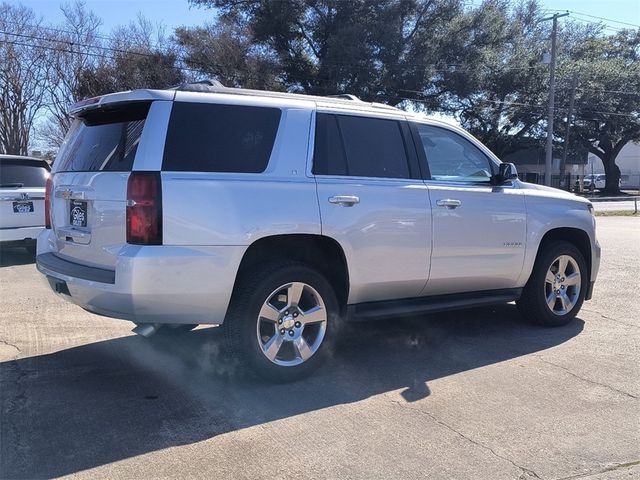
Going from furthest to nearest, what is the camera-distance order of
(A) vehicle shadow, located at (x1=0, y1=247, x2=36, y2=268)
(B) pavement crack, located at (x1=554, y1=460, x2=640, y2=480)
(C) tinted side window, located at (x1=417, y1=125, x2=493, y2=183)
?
1. (A) vehicle shadow, located at (x1=0, y1=247, x2=36, y2=268)
2. (C) tinted side window, located at (x1=417, y1=125, x2=493, y2=183)
3. (B) pavement crack, located at (x1=554, y1=460, x2=640, y2=480)

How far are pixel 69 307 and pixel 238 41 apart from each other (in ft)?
101

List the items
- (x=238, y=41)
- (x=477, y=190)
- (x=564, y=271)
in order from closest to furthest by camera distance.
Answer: (x=477, y=190) < (x=564, y=271) < (x=238, y=41)

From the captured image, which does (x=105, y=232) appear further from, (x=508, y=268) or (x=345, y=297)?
(x=508, y=268)

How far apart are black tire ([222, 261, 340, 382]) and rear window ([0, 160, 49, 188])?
6.83 metres

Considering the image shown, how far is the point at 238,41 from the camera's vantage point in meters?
35.2

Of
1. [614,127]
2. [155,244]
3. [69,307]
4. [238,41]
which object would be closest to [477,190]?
[155,244]

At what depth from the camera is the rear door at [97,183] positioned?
4.16 meters

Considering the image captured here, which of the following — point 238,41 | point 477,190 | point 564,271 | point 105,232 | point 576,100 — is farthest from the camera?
point 576,100

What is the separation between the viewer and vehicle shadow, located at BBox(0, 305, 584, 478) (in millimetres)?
3619

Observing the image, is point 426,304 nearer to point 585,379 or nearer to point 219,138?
point 585,379

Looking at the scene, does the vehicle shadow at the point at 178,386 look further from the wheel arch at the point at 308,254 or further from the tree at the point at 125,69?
the tree at the point at 125,69

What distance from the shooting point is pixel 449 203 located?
5352mm

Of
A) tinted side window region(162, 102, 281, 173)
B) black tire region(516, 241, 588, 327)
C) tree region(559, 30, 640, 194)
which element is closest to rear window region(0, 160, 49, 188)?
tinted side window region(162, 102, 281, 173)

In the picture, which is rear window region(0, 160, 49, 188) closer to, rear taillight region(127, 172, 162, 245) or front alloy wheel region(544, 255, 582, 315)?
rear taillight region(127, 172, 162, 245)
